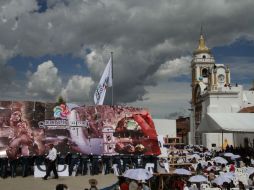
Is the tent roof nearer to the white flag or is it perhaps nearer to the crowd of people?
the white flag

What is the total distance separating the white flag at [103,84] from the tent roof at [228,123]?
9.05 metres

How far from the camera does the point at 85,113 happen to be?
22453 mm

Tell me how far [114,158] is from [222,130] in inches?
431

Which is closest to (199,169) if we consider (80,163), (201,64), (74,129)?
(80,163)

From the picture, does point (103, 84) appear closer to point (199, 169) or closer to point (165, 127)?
point (165, 127)

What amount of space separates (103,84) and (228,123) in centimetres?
1049

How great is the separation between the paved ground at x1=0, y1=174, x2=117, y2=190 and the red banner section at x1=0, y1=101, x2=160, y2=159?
162cm

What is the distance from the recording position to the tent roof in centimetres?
3127

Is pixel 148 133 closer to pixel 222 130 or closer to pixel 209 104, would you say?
pixel 222 130

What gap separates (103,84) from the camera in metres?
26.4

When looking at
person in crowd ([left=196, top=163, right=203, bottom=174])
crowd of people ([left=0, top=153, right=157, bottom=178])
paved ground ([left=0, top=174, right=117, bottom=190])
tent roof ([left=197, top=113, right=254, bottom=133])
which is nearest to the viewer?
paved ground ([left=0, top=174, right=117, bottom=190])

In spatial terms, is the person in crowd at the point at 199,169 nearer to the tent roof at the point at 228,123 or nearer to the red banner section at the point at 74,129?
the red banner section at the point at 74,129

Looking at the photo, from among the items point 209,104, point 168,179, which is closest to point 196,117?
point 209,104

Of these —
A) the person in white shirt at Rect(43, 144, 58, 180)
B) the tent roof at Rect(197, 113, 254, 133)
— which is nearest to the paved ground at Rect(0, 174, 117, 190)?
the person in white shirt at Rect(43, 144, 58, 180)
